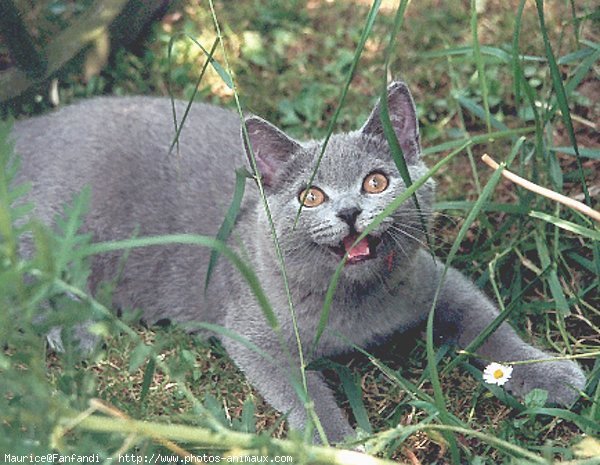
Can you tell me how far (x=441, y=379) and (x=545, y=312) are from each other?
0.41 m

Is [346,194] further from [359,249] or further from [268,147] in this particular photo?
[268,147]

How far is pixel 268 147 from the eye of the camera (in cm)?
251

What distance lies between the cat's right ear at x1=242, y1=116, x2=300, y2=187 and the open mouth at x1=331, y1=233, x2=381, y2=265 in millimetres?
329

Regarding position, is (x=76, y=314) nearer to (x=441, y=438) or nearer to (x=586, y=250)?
(x=441, y=438)

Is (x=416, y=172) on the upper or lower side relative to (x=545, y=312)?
upper

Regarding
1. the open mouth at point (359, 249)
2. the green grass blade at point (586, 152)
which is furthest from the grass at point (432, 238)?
the open mouth at point (359, 249)

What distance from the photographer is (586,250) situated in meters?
2.77

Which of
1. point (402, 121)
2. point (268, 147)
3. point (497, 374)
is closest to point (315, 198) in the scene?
point (268, 147)

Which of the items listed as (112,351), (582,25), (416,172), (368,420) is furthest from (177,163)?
(582,25)

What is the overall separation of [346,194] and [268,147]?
11.3 inches

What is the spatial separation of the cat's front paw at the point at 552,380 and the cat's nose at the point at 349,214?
66 cm

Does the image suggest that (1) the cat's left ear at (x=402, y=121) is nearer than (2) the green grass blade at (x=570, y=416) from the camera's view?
No

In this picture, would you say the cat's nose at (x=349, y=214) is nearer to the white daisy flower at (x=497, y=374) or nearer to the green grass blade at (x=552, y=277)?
the white daisy flower at (x=497, y=374)

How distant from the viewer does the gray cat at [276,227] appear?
2.41m
